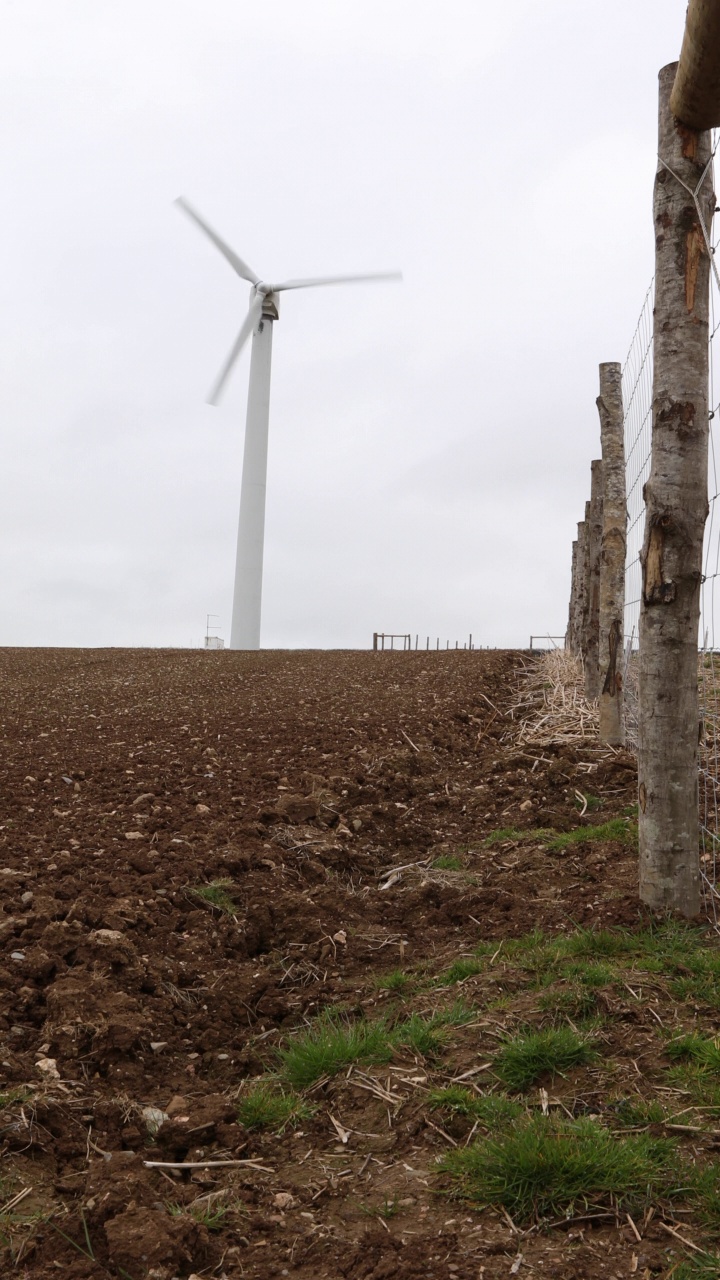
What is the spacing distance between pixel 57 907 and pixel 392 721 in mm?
5307

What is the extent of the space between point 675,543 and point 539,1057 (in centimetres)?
237

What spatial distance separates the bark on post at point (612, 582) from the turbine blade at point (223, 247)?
1923 centimetres

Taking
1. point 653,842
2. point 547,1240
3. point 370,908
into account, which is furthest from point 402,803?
point 547,1240

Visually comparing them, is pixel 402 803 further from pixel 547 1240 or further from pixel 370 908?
pixel 547 1240

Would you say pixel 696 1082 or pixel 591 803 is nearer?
pixel 696 1082

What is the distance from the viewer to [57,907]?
464 centimetres

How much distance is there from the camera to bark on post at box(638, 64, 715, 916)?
4.46m

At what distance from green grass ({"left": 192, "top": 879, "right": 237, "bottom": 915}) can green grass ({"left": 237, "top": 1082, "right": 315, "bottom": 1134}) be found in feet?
5.07

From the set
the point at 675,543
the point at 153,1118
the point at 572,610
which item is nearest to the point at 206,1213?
the point at 153,1118

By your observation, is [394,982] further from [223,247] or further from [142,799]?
[223,247]

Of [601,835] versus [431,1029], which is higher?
[601,835]

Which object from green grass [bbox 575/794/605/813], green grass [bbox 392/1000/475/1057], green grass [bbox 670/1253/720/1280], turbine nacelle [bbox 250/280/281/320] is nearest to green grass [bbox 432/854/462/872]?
green grass [bbox 575/794/605/813]

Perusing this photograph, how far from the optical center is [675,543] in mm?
4512

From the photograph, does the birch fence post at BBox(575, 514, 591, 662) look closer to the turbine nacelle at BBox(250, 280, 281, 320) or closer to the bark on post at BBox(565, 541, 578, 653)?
the bark on post at BBox(565, 541, 578, 653)
